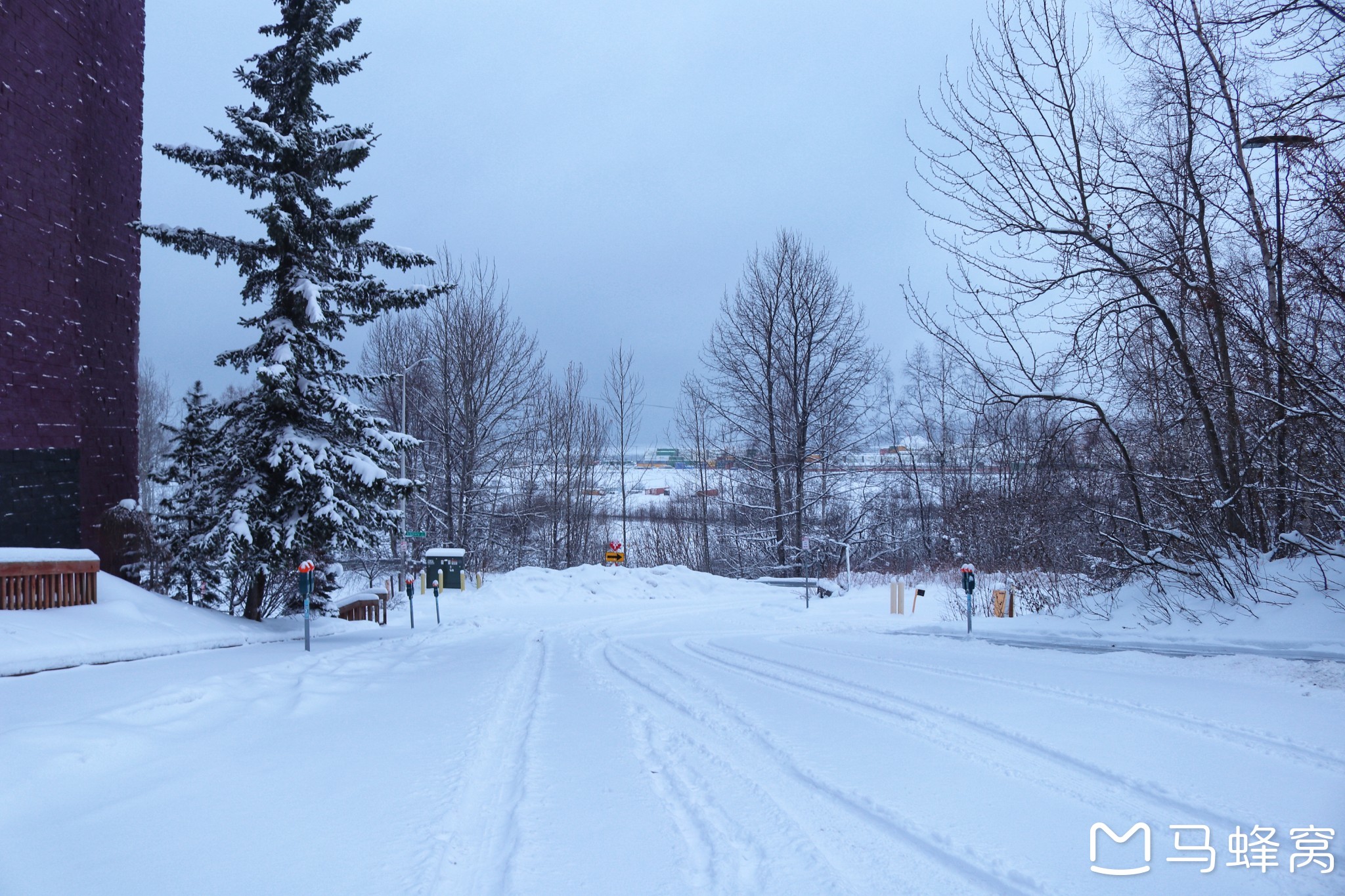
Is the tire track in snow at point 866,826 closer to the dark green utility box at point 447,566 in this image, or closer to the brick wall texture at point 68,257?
the brick wall texture at point 68,257

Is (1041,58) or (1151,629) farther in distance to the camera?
(1041,58)

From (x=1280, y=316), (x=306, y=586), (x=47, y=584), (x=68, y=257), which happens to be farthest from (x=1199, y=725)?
(x=68, y=257)

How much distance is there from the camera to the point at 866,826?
383 centimetres

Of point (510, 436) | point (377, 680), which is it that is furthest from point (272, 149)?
point (510, 436)

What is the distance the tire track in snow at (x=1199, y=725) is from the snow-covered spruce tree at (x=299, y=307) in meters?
9.33

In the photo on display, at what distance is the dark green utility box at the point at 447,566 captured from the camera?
2333 centimetres

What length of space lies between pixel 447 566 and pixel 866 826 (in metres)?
21.4

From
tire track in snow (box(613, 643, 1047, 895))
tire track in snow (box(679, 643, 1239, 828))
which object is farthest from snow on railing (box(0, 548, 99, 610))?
tire track in snow (box(679, 643, 1239, 828))

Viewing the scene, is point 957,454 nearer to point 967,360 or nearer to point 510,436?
point 510,436

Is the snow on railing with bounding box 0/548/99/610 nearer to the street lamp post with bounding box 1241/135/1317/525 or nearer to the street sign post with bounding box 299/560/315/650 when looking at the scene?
the street sign post with bounding box 299/560/315/650

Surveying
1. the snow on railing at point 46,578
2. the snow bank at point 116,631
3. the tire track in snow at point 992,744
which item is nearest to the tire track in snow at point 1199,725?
the tire track in snow at point 992,744

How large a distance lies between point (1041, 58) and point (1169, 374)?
4722mm

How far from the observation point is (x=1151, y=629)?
31.7 ft

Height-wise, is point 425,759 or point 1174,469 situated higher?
point 1174,469
